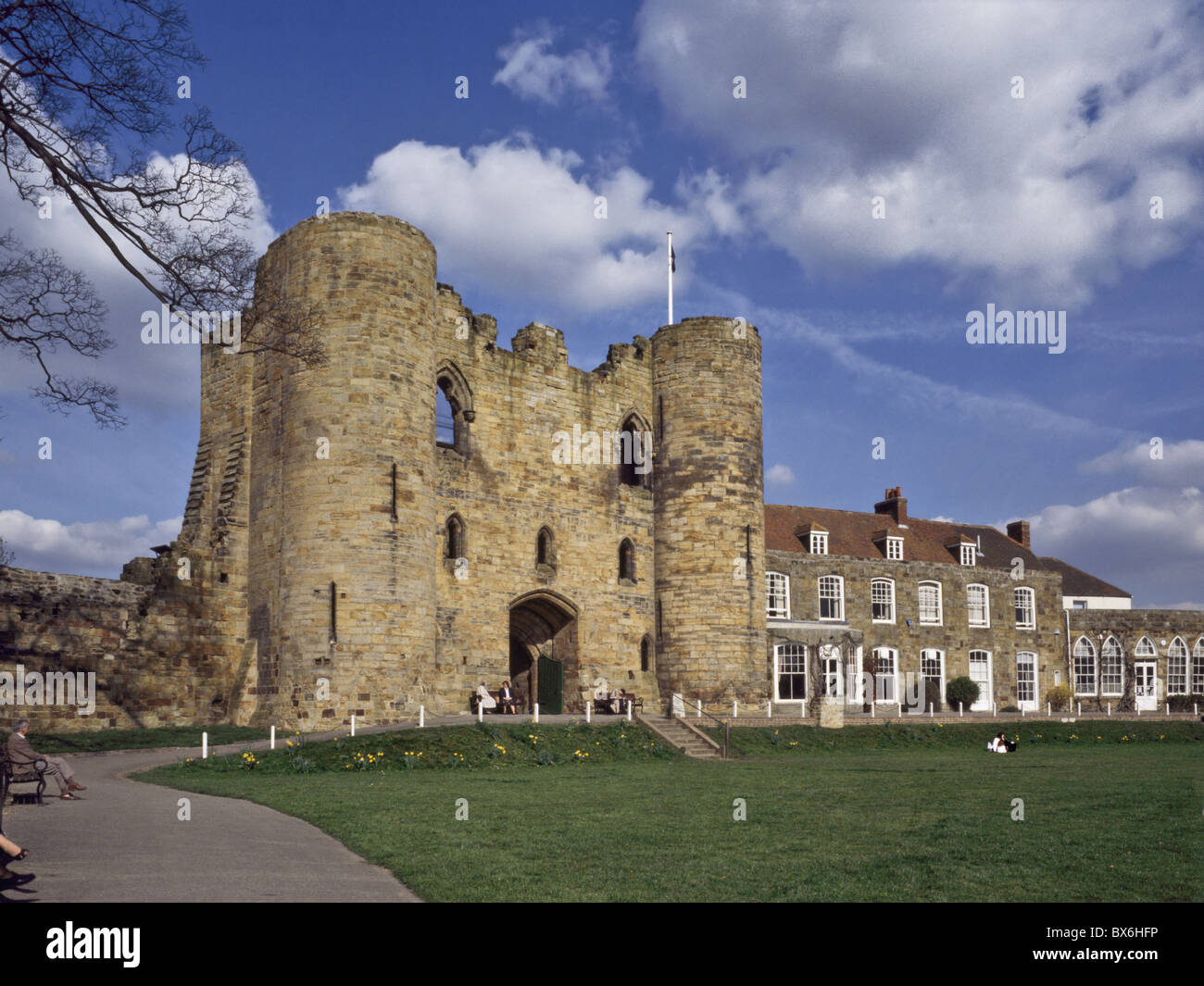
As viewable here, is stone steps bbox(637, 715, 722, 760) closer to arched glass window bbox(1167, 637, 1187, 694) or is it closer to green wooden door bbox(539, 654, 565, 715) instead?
green wooden door bbox(539, 654, 565, 715)

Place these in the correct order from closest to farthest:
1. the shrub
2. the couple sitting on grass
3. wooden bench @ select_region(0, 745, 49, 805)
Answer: wooden bench @ select_region(0, 745, 49, 805), the couple sitting on grass, the shrub

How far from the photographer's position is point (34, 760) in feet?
48.5

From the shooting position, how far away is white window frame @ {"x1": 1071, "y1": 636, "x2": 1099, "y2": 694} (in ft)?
173

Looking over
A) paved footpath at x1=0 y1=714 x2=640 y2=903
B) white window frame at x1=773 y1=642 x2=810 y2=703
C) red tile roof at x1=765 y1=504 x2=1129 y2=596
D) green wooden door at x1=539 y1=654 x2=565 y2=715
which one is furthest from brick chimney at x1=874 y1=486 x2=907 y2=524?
paved footpath at x1=0 y1=714 x2=640 y2=903

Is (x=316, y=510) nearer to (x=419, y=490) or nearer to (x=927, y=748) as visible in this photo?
(x=419, y=490)

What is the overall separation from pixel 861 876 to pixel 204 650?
74.2 ft

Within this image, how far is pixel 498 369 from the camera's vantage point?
33.5 meters

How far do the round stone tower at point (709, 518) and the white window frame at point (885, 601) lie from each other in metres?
11.1

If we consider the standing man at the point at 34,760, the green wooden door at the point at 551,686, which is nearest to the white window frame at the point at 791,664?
the green wooden door at the point at 551,686

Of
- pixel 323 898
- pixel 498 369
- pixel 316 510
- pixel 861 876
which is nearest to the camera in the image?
pixel 323 898

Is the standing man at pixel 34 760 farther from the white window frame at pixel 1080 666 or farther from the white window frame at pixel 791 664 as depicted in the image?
the white window frame at pixel 1080 666

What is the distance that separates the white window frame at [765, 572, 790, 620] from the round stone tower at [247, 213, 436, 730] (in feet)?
59.1

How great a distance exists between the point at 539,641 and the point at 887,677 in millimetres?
17443
